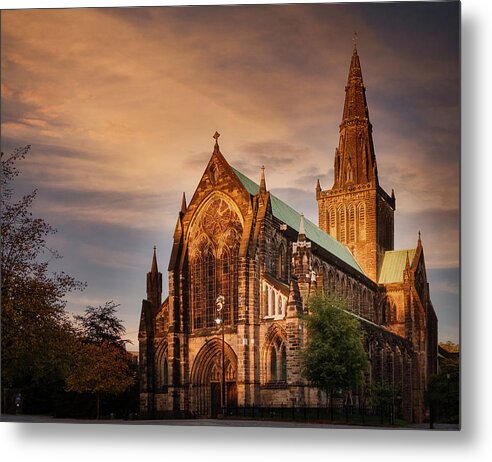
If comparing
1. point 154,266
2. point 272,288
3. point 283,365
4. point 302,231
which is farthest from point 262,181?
point 283,365

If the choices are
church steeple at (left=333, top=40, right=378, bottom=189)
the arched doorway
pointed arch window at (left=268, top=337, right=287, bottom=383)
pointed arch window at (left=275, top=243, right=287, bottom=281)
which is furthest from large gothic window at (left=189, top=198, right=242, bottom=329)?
church steeple at (left=333, top=40, right=378, bottom=189)

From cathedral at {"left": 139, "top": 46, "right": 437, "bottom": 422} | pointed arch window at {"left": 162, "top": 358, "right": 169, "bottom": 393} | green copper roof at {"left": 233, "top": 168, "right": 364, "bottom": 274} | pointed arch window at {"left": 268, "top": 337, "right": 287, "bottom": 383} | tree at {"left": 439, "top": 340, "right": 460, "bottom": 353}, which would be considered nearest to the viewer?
tree at {"left": 439, "top": 340, "right": 460, "bottom": 353}

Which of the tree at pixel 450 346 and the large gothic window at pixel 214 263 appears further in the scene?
the large gothic window at pixel 214 263

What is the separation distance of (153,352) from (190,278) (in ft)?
4.90

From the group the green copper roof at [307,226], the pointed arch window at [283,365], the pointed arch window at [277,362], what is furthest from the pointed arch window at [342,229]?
the pointed arch window at [283,365]

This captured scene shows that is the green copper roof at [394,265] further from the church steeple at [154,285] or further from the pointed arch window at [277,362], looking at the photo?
the church steeple at [154,285]

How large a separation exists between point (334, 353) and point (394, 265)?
1.72 meters

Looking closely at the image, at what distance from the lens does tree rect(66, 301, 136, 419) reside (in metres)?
14.5

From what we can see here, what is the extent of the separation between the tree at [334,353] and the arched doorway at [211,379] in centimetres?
132

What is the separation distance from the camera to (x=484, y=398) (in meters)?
12.3

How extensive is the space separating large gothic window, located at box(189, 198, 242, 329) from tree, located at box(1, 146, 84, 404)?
2689mm

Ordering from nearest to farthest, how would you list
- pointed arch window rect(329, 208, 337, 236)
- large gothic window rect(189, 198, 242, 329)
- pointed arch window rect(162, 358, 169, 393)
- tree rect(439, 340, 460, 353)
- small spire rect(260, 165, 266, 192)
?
tree rect(439, 340, 460, 353) → small spire rect(260, 165, 266, 192) → pointed arch window rect(162, 358, 169, 393) → pointed arch window rect(329, 208, 337, 236) → large gothic window rect(189, 198, 242, 329)

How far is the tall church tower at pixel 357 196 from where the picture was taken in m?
13.5

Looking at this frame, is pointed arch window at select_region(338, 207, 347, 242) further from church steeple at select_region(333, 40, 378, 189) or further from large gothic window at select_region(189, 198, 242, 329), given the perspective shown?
church steeple at select_region(333, 40, 378, 189)
